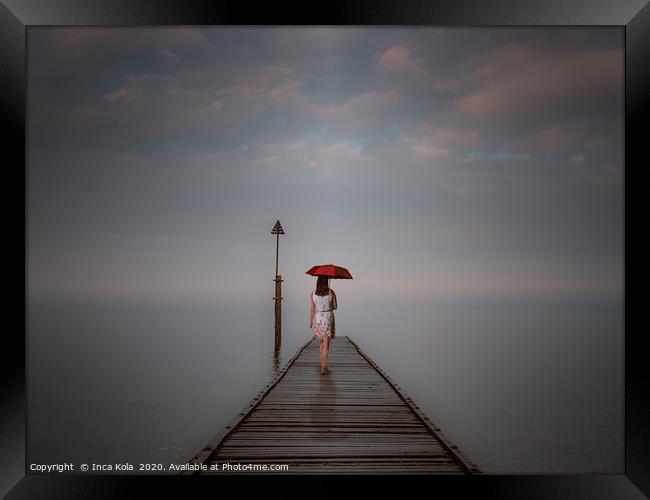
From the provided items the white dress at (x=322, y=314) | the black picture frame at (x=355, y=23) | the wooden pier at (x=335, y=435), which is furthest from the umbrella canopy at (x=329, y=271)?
the black picture frame at (x=355, y=23)

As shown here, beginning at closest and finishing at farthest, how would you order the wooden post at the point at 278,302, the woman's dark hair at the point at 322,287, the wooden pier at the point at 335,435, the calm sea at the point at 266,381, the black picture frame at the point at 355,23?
the black picture frame at the point at 355,23
the wooden pier at the point at 335,435
the woman's dark hair at the point at 322,287
the calm sea at the point at 266,381
the wooden post at the point at 278,302

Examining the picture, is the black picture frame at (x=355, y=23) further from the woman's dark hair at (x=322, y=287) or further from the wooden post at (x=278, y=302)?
the wooden post at (x=278, y=302)

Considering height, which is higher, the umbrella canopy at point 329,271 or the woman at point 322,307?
the umbrella canopy at point 329,271

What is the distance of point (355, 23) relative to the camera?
415 cm

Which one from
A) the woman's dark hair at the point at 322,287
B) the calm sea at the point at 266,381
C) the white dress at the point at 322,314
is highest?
the woman's dark hair at the point at 322,287

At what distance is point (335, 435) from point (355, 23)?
162 inches

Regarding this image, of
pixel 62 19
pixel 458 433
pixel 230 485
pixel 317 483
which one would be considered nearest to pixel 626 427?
pixel 317 483

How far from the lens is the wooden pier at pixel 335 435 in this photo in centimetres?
514

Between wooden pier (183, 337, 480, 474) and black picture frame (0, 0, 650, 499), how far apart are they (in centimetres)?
85

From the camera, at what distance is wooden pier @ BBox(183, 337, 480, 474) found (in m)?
5.14

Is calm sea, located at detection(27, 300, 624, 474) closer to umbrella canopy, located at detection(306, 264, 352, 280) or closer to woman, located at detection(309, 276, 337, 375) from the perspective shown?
woman, located at detection(309, 276, 337, 375)

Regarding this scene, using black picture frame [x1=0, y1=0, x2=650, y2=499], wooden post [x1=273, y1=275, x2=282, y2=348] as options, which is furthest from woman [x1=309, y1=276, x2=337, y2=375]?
wooden post [x1=273, y1=275, x2=282, y2=348]

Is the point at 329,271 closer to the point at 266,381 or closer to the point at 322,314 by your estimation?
the point at 322,314

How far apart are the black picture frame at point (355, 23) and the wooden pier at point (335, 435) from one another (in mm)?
850
